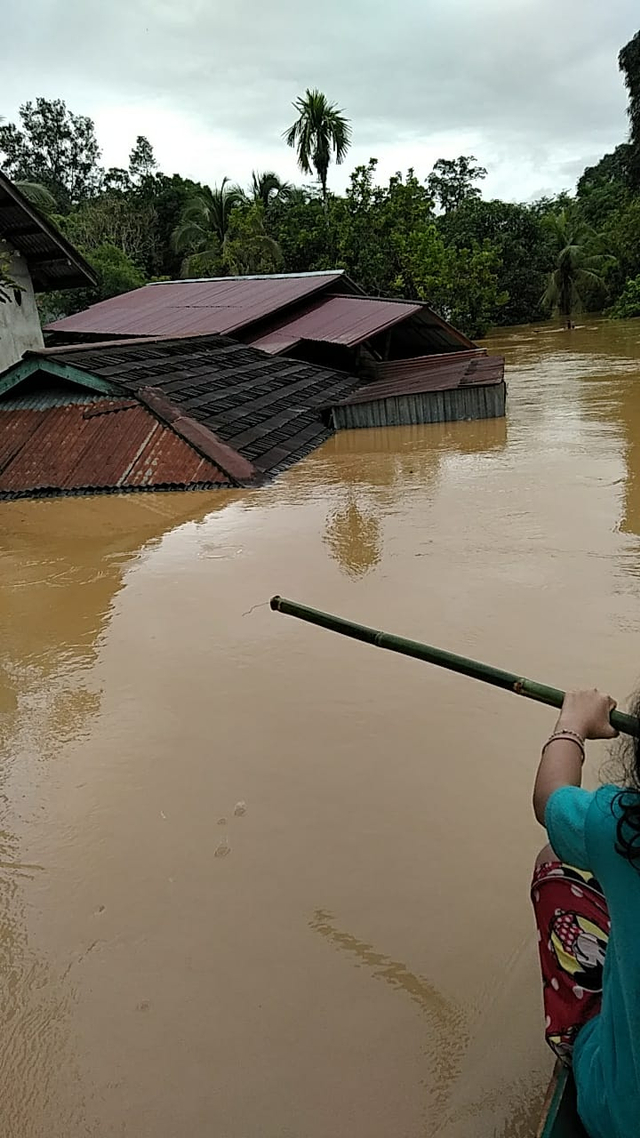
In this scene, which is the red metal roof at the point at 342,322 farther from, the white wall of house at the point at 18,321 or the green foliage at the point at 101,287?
the green foliage at the point at 101,287

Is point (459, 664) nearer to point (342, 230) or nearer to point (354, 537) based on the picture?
point (354, 537)

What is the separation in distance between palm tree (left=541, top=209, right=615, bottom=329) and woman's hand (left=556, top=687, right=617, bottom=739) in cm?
3198

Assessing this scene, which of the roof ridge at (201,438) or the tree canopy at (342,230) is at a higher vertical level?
the tree canopy at (342,230)

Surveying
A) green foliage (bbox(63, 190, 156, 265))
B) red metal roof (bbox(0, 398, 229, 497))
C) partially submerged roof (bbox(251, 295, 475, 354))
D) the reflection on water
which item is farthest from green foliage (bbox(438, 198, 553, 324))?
the reflection on water

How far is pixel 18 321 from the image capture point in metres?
12.0

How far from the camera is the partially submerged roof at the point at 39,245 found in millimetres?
10453

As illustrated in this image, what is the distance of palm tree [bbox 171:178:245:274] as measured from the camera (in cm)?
2808

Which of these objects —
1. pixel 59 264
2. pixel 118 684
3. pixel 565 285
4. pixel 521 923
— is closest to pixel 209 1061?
Answer: pixel 521 923

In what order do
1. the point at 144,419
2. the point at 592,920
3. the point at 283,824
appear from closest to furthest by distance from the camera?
the point at 592,920
the point at 283,824
the point at 144,419

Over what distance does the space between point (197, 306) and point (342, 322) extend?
3112 millimetres

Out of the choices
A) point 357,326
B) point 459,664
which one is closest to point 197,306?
point 357,326

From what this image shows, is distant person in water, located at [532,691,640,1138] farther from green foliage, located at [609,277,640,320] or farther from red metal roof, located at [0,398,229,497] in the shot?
green foliage, located at [609,277,640,320]

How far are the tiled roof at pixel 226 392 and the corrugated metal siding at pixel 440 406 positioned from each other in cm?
83

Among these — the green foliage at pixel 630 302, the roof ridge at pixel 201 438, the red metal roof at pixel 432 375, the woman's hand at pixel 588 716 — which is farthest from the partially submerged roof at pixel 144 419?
the green foliage at pixel 630 302
